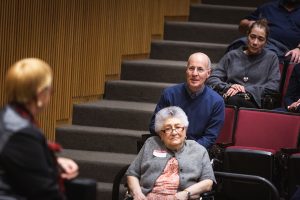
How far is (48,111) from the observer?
5074 millimetres

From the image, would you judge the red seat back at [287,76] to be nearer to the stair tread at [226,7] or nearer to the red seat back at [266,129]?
the red seat back at [266,129]

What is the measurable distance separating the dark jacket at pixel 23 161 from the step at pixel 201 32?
3.84m

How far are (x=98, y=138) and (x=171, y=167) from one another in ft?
4.57

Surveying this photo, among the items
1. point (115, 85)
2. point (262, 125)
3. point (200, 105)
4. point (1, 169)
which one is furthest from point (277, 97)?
point (1, 169)

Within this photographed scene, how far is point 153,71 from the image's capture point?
5688 millimetres

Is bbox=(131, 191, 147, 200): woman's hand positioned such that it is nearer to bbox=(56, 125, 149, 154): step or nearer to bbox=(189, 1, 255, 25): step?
bbox=(56, 125, 149, 154): step

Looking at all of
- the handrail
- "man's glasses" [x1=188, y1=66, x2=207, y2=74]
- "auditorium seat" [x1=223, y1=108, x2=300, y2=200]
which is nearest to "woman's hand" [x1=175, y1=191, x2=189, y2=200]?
the handrail

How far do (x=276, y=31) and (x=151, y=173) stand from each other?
2.02 metres

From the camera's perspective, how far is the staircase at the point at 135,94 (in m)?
4.98

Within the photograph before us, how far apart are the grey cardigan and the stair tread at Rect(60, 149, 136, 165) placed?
924 millimetres

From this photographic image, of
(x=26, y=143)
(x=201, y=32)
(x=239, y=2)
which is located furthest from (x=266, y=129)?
(x=26, y=143)

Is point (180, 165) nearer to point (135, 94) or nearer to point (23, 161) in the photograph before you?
point (23, 161)

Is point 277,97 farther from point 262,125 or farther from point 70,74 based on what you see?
point 70,74

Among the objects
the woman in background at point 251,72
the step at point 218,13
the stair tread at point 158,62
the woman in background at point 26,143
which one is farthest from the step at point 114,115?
the woman in background at point 26,143
